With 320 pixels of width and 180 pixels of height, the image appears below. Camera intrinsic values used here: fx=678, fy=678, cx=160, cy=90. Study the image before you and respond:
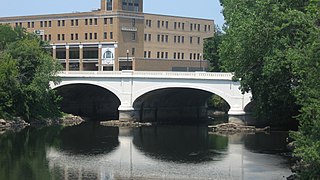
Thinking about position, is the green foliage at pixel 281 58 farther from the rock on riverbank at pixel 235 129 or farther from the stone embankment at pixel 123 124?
the stone embankment at pixel 123 124

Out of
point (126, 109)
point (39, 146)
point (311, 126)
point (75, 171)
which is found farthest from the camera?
point (126, 109)

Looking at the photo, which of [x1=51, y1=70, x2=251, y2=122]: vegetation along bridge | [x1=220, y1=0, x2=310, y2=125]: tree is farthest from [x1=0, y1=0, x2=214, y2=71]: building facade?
[x1=220, y1=0, x2=310, y2=125]: tree

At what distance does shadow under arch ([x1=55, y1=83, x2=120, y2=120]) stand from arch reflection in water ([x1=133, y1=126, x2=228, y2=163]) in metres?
15.8

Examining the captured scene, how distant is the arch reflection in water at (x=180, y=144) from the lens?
50625 mm

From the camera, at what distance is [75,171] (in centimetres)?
4288

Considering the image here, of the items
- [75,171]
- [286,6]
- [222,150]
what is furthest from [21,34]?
[286,6]

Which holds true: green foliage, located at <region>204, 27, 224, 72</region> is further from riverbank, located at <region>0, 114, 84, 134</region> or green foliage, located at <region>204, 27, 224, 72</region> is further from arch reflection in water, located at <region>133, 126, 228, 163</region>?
riverbank, located at <region>0, 114, 84, 134</region>

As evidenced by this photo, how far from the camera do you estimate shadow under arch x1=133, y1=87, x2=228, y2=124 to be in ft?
255

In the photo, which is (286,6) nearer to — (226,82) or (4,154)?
(4,154)

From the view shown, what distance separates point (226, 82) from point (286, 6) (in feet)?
96.9

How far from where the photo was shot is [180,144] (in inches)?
2286

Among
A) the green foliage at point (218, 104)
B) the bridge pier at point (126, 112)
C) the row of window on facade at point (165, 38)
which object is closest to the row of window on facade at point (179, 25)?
the row of window on facade at point (165, 38)

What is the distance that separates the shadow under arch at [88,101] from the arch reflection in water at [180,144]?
1584 centimetres

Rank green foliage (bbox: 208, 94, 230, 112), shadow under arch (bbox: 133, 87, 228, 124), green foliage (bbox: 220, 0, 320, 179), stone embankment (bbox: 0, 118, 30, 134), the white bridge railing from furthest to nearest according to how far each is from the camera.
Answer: green foliage (bbox: 208, 94, 230, 112) → shadow under arch (bbox: 133, 87, 228, 124) → the white bridge railing → stone embankment (bbox: 0, 118, 30, 134) → green foliage (bbox: 220, 0, 320, 179)
